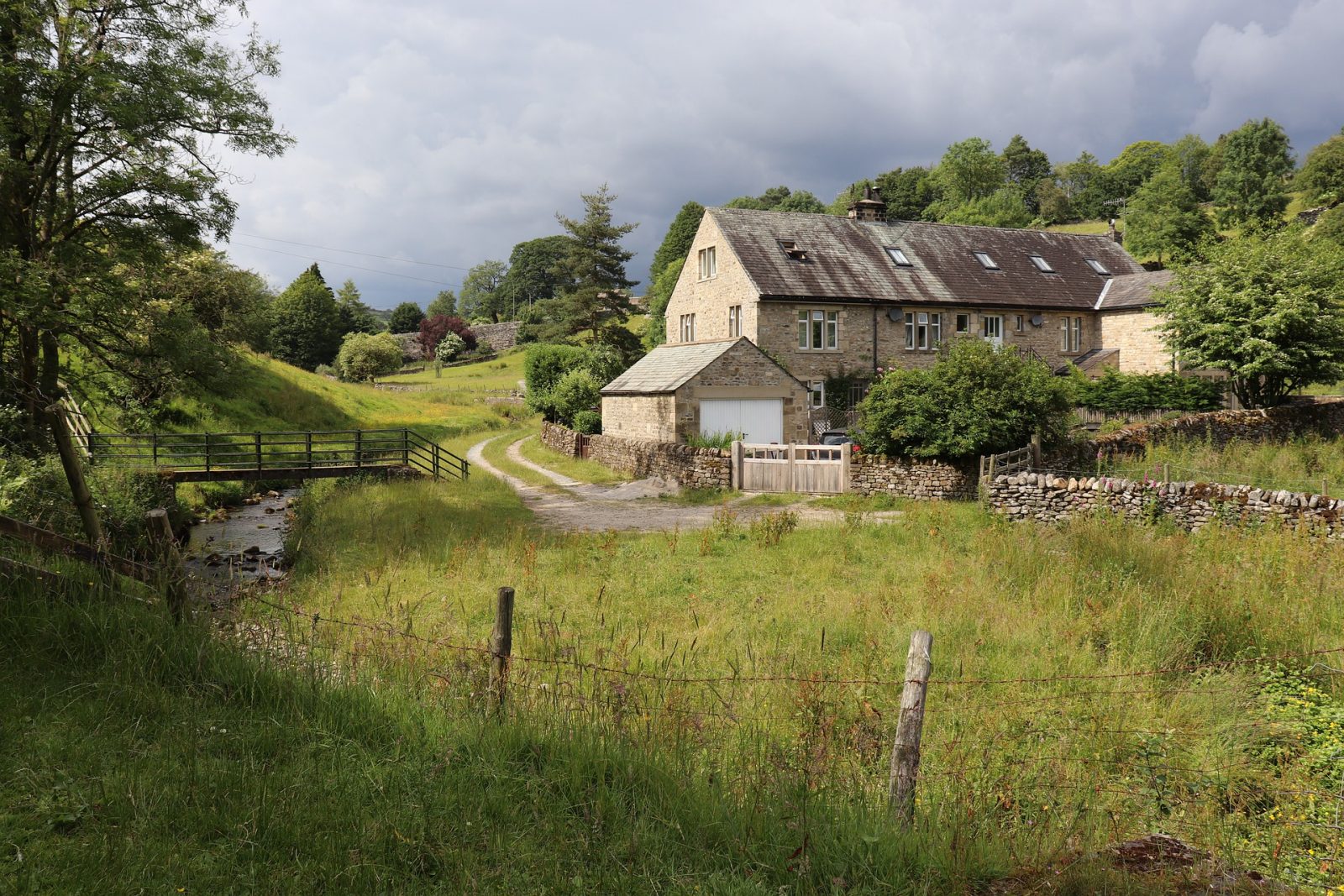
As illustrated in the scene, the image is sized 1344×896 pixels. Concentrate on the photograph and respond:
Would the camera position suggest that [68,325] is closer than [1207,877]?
No

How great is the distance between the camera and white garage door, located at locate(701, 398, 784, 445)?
26.2 meters

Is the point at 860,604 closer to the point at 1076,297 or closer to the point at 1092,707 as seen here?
the point at 1092,707

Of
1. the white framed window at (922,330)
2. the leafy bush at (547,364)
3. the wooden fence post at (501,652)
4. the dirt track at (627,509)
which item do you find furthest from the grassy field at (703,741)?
the leafy bush at (547,364)

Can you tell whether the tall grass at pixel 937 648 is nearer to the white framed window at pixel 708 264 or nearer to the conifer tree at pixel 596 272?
the white framed window at pixel 708 264

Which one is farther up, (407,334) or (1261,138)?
(1261,138)

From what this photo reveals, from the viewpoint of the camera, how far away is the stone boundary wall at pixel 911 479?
1930cm

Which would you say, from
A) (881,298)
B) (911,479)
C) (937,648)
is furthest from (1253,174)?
(937,648)

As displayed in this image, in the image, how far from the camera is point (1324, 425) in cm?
2772

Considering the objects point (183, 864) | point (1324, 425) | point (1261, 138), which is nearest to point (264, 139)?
point (183, 864)

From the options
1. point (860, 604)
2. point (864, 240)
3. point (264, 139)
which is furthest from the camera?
point (864, 240)

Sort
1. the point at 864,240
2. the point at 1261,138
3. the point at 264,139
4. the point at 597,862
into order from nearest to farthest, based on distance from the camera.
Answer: the point at 597,862 < the point at 264,139 < the point at 864,240 < the point at 1261,138

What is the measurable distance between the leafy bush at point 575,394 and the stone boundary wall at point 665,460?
427 cm

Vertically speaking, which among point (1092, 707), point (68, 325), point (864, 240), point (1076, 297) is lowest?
point (1092, 707)

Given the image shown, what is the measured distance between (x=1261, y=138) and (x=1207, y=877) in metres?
104
